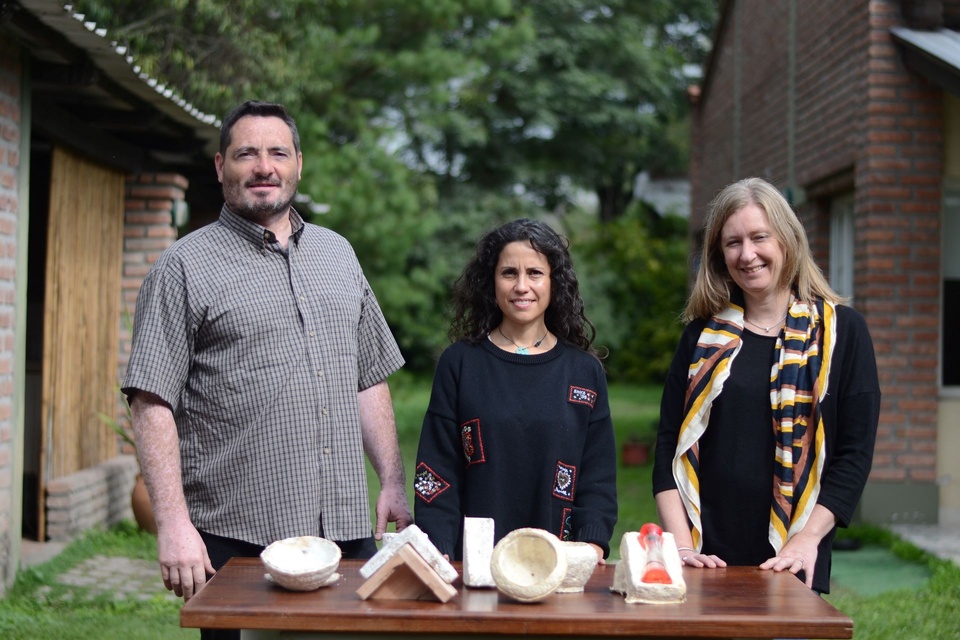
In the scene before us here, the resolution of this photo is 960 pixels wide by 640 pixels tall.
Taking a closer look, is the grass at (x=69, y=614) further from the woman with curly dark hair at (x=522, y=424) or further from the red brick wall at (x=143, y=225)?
the woman with curly dark hair at (x=522, y=424)

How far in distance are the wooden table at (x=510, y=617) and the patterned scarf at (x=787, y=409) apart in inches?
20.4

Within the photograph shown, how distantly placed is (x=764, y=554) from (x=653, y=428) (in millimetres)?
11355

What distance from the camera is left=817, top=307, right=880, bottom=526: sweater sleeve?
2.96 meters

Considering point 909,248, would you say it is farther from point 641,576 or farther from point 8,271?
point 641,576

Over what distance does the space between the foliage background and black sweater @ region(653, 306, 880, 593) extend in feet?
23.7

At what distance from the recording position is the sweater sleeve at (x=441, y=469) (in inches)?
125

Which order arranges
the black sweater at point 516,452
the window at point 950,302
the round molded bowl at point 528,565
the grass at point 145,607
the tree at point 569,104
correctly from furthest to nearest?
1. the tree at point 569,104
2. the window at point 950,302
3. the grass at point 145,607
4. the black sweater at point 516,452
5. the round molded bowl at point 528,565

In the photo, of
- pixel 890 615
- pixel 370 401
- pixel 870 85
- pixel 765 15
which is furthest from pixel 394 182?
pixel 370 401

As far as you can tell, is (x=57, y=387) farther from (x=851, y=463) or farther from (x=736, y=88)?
(x=736, y=88)

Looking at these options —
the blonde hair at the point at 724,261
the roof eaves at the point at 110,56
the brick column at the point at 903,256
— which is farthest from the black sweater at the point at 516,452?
the brick column at the point at 903,256

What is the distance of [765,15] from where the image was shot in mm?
11555

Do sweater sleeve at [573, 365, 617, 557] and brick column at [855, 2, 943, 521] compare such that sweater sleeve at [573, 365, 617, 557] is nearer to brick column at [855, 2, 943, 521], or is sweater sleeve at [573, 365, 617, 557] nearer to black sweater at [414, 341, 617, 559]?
black sweater at [414, 341, 617, 559]

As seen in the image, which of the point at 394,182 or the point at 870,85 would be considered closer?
the point at 870,85

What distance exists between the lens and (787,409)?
9.75 feet
